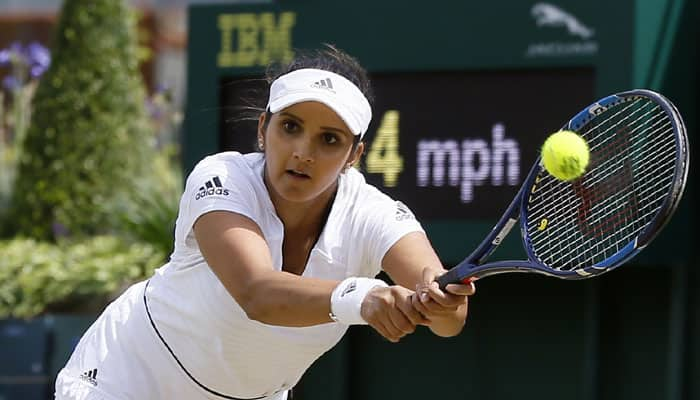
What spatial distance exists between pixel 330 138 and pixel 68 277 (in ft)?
12.2

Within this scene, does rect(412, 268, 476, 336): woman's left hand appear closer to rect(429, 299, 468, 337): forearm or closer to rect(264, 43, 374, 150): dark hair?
rect(429, 299, 468, 337): forearm

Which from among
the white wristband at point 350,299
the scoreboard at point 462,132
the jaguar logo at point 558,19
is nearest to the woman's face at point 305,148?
the white wristband at point 350,299

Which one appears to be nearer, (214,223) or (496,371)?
(214,223)

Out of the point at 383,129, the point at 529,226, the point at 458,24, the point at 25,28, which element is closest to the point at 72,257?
the point at 383,129

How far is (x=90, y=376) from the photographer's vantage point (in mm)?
3459

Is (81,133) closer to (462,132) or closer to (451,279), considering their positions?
(462,132)

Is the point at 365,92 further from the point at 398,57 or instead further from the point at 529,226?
the point at 398,57

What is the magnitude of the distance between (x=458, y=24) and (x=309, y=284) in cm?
296

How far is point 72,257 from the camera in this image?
681 cm

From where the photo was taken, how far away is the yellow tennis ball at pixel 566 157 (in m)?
2.82

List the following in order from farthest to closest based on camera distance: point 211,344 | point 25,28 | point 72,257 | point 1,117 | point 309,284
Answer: point 25,28
point 1,117
point 72,257
point 211,344
point 309,284

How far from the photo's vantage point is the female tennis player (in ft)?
10.1

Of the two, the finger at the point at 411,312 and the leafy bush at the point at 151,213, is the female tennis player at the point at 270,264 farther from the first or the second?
the leafy bush at the point at 151,213

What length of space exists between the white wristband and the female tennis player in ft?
0.04
